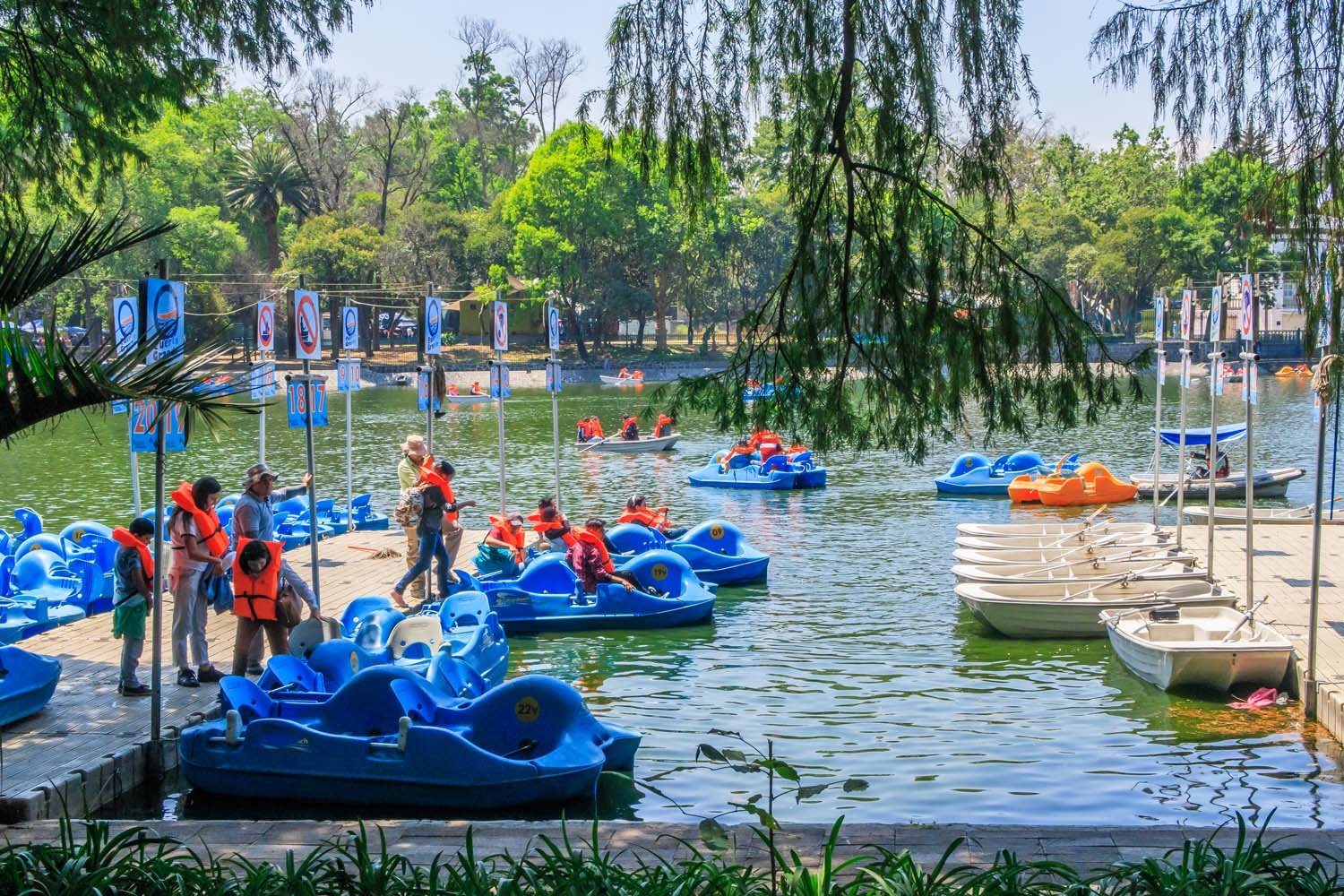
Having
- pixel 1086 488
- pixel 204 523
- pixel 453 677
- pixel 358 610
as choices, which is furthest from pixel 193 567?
pixel 1086 488

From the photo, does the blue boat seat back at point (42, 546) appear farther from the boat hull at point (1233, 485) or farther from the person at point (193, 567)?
the boat hull at point (1233, 485)

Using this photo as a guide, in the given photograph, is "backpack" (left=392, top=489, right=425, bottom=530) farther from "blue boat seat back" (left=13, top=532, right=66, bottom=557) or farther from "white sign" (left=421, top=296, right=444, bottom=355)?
"blue boat seat back" (left=13, top=532, right=66, bottom=557)

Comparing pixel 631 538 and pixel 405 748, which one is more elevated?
pixel 631 538

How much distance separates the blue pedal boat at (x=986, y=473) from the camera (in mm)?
29781

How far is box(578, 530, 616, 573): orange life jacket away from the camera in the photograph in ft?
53.3

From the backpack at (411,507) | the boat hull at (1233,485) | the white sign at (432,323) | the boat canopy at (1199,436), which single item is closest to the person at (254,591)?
the backpack at (411,507)

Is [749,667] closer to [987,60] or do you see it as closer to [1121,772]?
[1121,772]

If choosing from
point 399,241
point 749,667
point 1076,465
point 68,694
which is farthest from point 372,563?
point 399,241

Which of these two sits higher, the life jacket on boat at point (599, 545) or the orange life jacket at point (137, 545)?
the orange life jacket at point (137, 545)

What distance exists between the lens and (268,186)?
8212 cm

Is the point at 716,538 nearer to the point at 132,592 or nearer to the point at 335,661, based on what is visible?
the point at 335,661

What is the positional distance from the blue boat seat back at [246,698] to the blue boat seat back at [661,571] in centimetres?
675

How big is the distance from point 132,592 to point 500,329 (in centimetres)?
1038

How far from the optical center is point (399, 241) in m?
76.8
